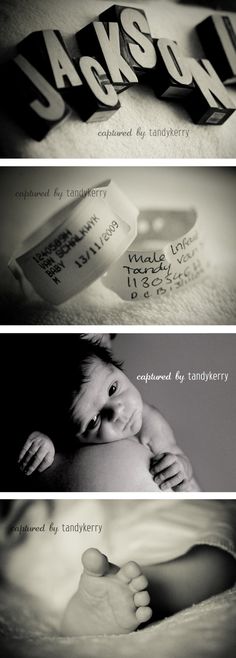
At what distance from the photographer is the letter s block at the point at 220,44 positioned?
3.16 feet

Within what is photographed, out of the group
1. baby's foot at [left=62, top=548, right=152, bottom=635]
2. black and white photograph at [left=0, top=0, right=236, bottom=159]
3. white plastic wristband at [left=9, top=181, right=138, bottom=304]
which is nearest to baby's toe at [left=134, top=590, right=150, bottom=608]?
baby's foot at [left=62, top=548, right=152, bottom=635]

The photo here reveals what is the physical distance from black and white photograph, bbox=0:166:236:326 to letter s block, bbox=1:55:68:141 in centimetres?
7

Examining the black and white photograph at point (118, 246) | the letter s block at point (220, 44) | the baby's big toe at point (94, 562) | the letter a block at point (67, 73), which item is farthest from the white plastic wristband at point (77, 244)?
the baby's big toe at point (94, 562)

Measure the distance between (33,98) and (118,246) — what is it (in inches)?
9.2

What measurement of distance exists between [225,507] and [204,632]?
0.58 feet

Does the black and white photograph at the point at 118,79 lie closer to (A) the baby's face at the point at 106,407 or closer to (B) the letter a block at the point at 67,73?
(B) the letter a block at the point at 67,73

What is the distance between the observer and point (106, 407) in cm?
95

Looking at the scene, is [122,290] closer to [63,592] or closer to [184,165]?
[184,165]

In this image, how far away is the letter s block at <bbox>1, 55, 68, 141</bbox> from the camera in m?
0.92

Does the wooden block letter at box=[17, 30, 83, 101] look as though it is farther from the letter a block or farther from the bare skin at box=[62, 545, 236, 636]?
the bare skin at box=[62, 545, 236, 636]

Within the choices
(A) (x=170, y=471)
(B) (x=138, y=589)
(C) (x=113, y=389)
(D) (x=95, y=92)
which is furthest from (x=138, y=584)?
(D) (x=95, y=92)

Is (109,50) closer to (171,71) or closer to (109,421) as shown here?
(171,71)

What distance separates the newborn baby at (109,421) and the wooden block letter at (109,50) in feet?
1.22

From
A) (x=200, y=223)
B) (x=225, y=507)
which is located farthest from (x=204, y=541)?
(x=200, y=223)
